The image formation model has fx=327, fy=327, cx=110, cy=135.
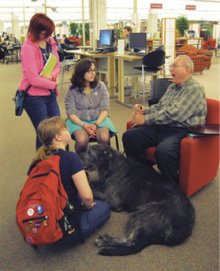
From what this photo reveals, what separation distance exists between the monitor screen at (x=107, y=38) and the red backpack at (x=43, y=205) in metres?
5.37

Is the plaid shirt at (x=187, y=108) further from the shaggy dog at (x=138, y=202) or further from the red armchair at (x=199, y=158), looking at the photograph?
the shaggy dog at (x=138, y=202)

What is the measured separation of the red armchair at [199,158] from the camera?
2.52 m

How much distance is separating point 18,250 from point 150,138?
1.43 metres

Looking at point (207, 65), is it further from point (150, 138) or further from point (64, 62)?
point (150, 138)

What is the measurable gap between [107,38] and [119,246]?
5649 millimetres

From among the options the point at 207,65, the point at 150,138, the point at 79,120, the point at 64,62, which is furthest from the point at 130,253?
the point at 207,65

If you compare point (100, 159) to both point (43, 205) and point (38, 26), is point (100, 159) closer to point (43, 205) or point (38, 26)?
point (43, 205)

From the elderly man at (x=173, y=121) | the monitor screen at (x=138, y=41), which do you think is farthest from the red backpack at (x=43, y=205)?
the monitor screen at (x=138, y=41)

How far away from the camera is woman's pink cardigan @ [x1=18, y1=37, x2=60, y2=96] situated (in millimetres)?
2705

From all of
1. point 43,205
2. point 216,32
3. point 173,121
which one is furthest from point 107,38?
point 216,32

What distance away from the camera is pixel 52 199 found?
1.82 metres

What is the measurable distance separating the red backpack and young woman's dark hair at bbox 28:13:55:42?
1271mm

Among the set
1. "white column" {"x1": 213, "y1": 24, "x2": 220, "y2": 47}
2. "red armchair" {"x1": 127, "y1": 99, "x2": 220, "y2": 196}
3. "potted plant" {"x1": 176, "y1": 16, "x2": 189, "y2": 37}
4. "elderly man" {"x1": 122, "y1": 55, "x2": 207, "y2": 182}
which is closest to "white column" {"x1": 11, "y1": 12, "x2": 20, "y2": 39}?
"potted plant" {"x1": 176, "y1": 16, "x2": 189, "y2": 37}

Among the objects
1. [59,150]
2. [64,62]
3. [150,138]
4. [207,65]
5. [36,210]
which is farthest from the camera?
[207,65]
